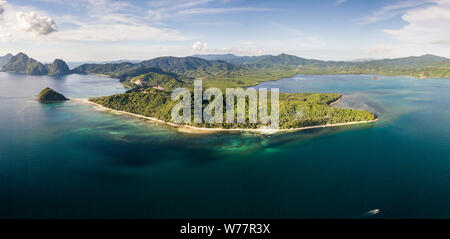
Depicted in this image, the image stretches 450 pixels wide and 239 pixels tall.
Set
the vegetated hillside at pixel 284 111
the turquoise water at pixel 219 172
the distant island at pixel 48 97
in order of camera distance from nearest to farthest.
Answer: the turquoise water at pixel 219 172, the vegetated hillside at pixel 284 111, the distant island at pixel 48 97

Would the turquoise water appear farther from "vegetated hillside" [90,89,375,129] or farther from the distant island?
the distant island

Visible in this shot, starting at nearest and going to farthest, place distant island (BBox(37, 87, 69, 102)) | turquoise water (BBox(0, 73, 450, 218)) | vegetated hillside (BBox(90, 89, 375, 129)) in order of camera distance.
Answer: turquoise water (BBox(0, 73, 450, 218)) < vegetated hillside (BBox(90, 89, 375, 129)) < distant island (BBox(37, 87, 69, 102))

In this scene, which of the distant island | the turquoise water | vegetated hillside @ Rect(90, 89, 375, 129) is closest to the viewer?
the turquoise water

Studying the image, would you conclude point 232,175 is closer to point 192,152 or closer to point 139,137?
point 192,152

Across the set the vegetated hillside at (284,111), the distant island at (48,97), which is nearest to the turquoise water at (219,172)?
the vegetated hillside at (284,111)

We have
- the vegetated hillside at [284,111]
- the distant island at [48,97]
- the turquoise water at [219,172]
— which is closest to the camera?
the turquoise water at [219,172]

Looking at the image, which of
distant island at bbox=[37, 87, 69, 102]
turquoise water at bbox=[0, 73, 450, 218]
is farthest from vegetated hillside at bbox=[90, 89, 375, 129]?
distant island at bbox=[37, 87, 69, 102]

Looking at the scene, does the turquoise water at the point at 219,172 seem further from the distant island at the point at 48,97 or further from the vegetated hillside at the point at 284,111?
the distant island at the point at 48,97

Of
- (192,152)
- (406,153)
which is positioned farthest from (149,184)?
(406,153)

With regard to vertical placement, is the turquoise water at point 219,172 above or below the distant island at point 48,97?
below
